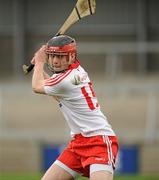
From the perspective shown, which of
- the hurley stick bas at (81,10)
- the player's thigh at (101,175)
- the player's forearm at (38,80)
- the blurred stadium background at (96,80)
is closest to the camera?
the player's thigh at (101,175)

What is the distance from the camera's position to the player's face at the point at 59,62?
7984 mm

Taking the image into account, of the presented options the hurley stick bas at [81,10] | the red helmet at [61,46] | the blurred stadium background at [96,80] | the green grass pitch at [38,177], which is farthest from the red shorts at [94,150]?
the blurred stadium background at [96,80]

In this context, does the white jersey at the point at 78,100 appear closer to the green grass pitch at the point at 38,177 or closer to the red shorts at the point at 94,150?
the red shorts at the point at 94,150

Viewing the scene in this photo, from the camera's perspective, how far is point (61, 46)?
7.94m

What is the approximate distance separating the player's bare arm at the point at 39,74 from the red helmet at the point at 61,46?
23 cm

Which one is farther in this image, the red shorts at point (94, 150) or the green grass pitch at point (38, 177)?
the green grass pitch at point (38, 177)

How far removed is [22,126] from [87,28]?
9.13 m

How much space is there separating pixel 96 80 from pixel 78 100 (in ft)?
35.2

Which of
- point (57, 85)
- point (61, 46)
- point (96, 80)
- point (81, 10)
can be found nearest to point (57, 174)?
point (57, 85)

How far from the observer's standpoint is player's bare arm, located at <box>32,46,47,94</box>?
318 inches

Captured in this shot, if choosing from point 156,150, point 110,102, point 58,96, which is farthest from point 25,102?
point 58,96

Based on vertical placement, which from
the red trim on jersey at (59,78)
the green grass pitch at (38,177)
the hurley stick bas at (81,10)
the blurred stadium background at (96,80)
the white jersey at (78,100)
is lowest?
the green grass pitch at (38,177)

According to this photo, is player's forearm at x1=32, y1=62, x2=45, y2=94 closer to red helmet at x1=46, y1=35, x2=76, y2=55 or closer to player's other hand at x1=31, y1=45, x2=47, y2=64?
player's other hand at x1=31, y1=45, x2=47, y2=64

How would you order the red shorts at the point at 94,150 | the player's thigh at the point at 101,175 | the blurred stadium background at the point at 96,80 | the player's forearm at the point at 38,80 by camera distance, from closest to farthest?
1. the player's thigh at the point at 101,175
2. the red shorts at the point at 94,150
3. the player's forearm at the point at 38,80
4. the blurred stadium background at the point at 96,80
